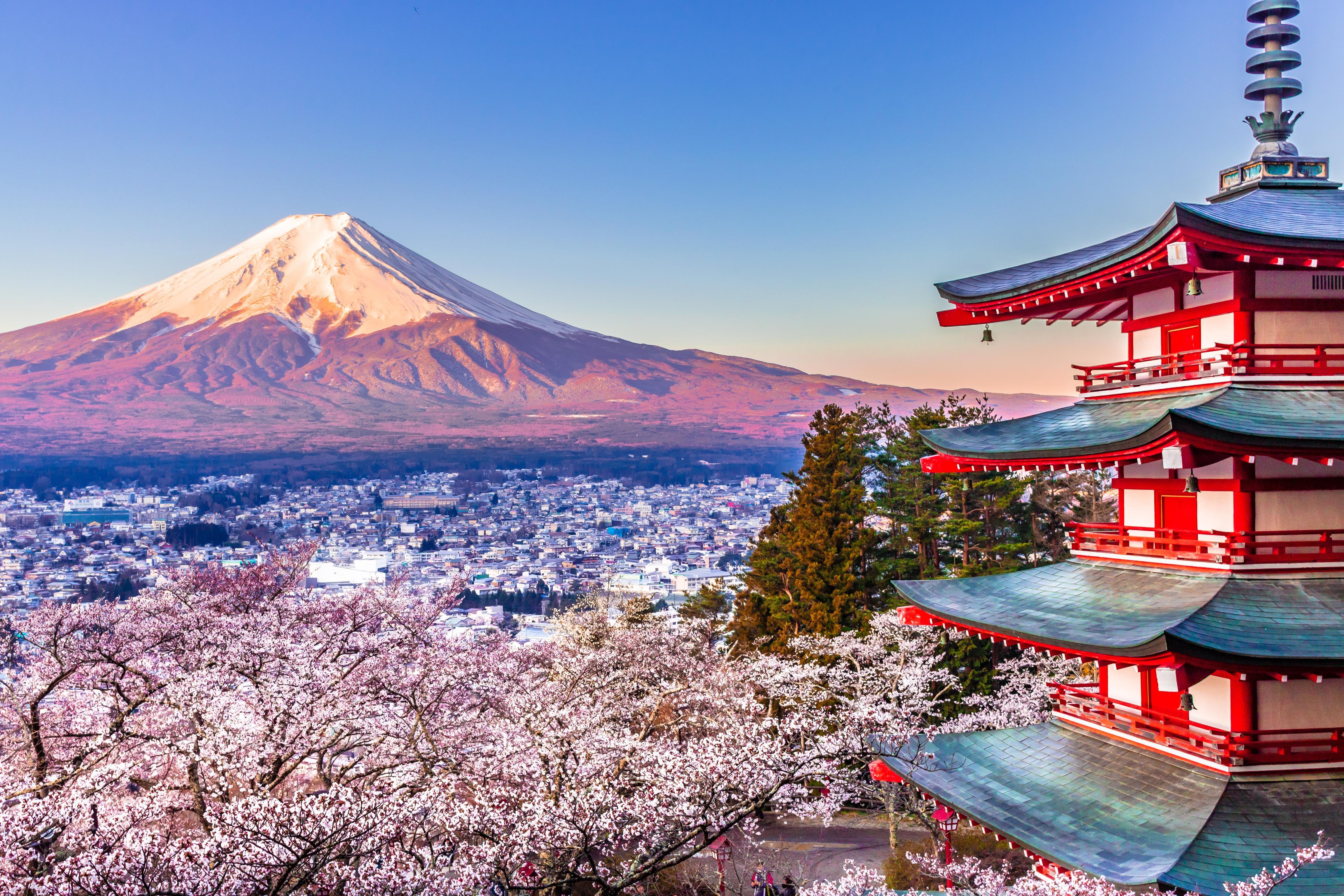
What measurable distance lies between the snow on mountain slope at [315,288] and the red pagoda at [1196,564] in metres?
124

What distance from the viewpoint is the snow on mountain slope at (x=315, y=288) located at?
125m

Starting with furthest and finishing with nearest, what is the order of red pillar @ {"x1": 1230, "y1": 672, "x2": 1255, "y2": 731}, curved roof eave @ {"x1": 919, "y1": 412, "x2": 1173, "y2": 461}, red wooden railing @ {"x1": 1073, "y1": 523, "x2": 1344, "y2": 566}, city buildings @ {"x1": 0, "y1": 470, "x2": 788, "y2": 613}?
1. city buildings @ {"x1": 0, "y1": 470, "x2": 788, "y2": 613}
2. red wooden railing @ {"x1": 1073, "y1": 523, "x2": 1344, "y2": 566}
3. red pillar @ {"x1": 1230, "y1": 672, "x2": 1255, "y2": 731}
4. curved roof eave @ {"x1": 919, "y1": 412, "x2": 1173, "y2": 461}

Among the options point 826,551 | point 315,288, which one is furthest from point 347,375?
point 826,551

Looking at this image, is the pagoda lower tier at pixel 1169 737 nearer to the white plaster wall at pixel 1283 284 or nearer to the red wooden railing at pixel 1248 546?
the red wooden railing at pixel 1248 546

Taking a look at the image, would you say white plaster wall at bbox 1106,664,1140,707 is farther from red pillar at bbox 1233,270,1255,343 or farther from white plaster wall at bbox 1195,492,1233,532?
red pillar at bbox 1233,270,1255,343

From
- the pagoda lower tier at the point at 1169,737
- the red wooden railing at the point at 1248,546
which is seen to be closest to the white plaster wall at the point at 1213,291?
the red wooden railing at the point at 1248,546

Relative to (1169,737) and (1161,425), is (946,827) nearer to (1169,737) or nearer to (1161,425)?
(1169,737)

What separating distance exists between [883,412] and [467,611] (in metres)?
24.1

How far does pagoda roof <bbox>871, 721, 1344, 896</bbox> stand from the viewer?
6500mm

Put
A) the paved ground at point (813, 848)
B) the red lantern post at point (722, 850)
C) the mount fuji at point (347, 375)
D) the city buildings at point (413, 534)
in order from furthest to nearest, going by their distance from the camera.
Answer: the mount fuji at point (347, 375) → the city buildings at point (413, 534) → the paved ground at point (813, 848) → the red lantern post at point (722, 850)

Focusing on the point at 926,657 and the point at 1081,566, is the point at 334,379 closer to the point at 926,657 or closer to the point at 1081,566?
the point at 926,657

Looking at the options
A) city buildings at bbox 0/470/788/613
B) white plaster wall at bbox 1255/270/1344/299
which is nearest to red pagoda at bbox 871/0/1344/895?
white plaster wall at bbox 1255/270/1344/299

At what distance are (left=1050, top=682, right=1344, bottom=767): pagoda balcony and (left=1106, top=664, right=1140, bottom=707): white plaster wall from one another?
0.32 meters

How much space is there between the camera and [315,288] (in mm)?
129750
